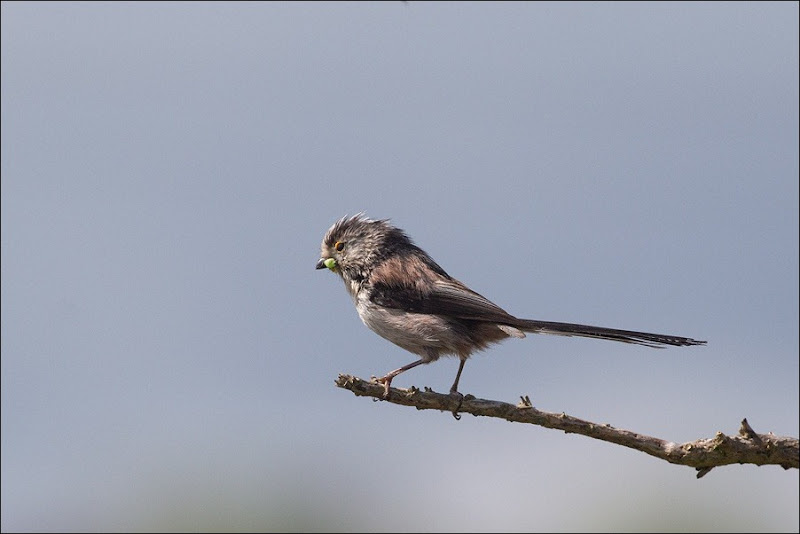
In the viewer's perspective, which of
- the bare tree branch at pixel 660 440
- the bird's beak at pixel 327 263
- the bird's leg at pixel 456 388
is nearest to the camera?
the bare tree branch at pixel 660 440

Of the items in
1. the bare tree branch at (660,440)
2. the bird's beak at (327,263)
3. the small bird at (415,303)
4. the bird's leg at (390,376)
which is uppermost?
the bird's beak at (327,263)

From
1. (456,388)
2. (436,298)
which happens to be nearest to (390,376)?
(456,388)

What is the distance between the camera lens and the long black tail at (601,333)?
20.7 ft

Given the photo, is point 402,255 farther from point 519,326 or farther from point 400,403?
point 400,403

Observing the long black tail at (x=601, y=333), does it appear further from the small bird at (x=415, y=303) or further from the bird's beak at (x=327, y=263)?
the bird's beak at (x=327, y=263)

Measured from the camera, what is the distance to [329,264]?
9.62 metres

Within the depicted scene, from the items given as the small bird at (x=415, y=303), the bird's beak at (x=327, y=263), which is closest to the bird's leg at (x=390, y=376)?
the small bird at (x=415, y=303)

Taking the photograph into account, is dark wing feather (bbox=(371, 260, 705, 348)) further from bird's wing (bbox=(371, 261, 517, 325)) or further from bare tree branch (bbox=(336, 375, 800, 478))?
bare tree branch (bbox=(336, 375, 800, 478))

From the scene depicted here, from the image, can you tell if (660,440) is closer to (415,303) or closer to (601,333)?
(601,333)

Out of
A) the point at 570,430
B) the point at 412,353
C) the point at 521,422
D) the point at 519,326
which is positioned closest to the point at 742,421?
the point at 570,430

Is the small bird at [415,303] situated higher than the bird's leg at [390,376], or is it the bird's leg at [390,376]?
the small bird at [415,303]

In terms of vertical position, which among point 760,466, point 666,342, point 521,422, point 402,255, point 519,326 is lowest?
point 760,466

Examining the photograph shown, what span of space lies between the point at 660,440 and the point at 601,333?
86.8 inches

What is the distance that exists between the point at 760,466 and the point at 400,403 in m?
2.80
